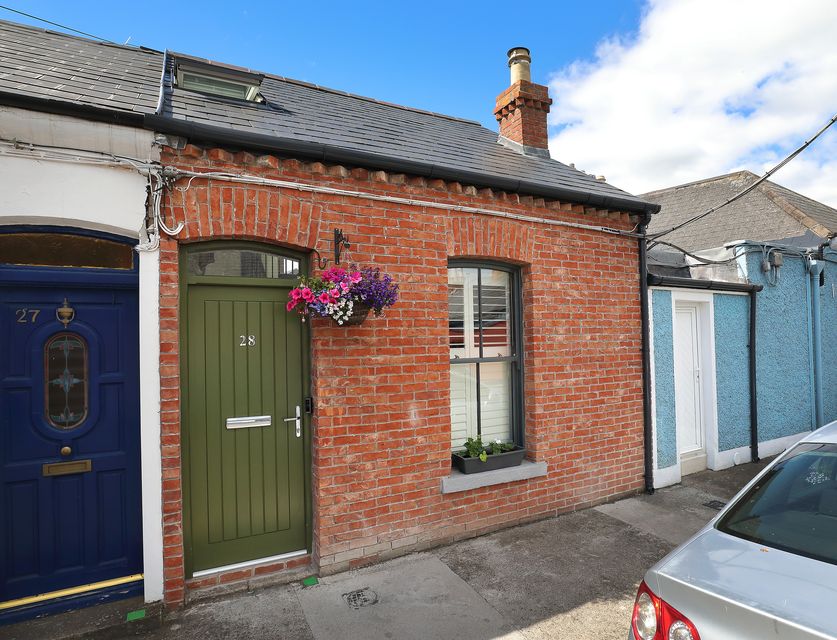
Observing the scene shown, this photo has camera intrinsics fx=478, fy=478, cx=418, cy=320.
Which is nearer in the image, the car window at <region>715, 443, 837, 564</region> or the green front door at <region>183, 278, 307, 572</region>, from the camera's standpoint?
the car window at <region>715, 443, 837, 564</region>

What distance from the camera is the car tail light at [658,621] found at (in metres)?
1.88

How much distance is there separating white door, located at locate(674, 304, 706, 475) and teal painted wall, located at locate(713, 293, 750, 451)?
0.25m

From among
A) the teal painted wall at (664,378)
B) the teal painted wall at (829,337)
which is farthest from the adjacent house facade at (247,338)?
the teal painted wall at (829,337)

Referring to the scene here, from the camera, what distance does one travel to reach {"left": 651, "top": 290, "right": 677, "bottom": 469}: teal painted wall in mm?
5914

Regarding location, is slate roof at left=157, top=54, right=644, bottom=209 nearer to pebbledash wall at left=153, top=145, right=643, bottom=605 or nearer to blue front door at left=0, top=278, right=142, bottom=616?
pebbledash wall at left=153, top=145, right=643, bottom=605

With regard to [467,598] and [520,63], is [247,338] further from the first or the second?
[520,63]

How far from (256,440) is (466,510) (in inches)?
81.5

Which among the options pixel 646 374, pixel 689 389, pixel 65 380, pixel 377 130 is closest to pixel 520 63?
pixel 377 130

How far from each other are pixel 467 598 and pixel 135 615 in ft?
7.63

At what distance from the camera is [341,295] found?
3566 mm

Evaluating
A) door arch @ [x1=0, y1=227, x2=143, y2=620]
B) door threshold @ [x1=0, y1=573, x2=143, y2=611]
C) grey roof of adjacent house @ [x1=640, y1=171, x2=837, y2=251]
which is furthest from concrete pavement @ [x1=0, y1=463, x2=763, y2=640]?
grey roof of adjacent house @ [x1=640, y1=171, x2=837, y2=251]

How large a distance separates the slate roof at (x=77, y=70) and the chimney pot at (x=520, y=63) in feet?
14.5

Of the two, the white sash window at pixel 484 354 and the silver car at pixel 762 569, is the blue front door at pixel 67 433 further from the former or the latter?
the silver car at pixel 762 569

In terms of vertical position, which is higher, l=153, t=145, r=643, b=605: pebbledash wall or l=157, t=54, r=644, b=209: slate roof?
l=157, t=54, r=644, b=209: slate roof
